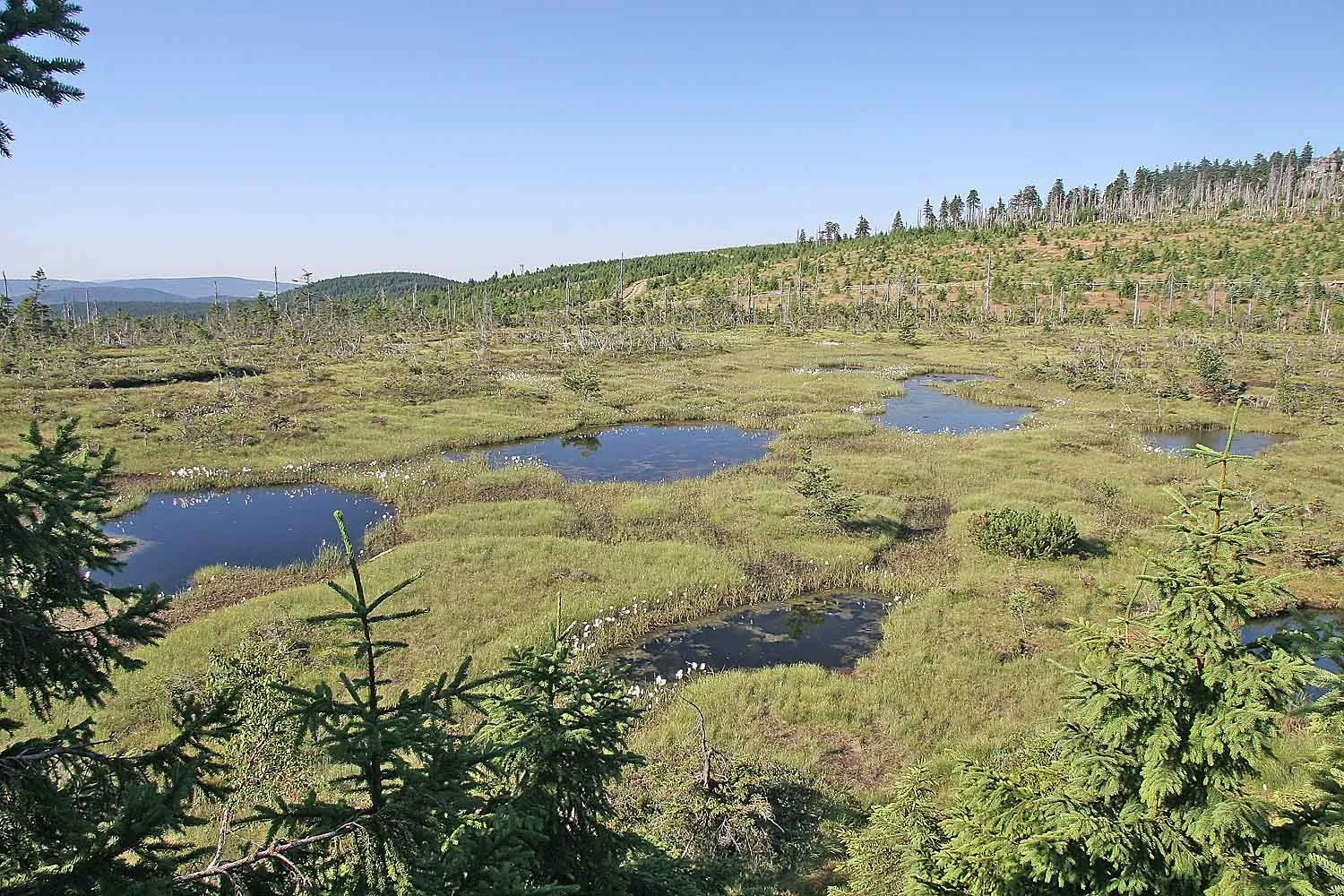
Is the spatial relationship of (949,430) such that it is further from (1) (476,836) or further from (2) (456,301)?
(2) (456,301)

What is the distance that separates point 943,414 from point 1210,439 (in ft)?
51.0

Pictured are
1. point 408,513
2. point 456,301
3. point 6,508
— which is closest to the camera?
point 6,508

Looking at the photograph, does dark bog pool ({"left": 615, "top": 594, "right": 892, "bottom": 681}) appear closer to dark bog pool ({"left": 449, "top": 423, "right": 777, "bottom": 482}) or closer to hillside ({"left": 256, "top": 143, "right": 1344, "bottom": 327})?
dark bog pool ({"left": 449, "top": 423, "right": 777, "bottom": 482})

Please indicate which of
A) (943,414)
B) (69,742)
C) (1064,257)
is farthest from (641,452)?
(1064,257)

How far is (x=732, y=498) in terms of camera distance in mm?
30391

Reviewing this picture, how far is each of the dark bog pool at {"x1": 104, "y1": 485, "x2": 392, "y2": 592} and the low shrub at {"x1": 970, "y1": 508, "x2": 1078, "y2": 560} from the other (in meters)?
22.6

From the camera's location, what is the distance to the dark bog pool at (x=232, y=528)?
80.6 ft

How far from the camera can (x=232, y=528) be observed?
28250mm

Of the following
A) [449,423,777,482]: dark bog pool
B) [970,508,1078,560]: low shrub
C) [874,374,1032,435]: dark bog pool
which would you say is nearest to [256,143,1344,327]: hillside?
[874,374,1032,435]: dark bog pool

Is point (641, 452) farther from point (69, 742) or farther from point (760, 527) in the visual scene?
point (69, 742)

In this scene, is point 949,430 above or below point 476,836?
below

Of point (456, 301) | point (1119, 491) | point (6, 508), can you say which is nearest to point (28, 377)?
point (6, 508)

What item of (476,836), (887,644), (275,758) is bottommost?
(887,644)

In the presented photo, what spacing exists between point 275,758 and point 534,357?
245 ft
